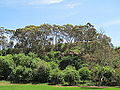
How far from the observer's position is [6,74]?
5156cm

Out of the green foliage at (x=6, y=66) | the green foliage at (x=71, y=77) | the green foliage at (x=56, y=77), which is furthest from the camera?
the green foliage at (x=6, y=66)

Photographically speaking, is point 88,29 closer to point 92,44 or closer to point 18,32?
point 92,44

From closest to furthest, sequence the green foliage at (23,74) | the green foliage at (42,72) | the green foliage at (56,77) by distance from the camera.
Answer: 1. the green foliage at (56,77)
2. the green foliage at (42,72)
3. the green foliage at (23,74)

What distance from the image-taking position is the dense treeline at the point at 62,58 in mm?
40875

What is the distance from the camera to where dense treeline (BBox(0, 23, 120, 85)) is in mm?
40875

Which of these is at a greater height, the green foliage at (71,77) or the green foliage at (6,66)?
the green foliage at (6,66)

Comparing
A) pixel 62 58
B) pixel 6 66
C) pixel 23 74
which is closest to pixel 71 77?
pixel 23 74

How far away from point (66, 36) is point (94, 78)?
29351 mm

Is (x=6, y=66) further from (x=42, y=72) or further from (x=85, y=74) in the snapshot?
(x=85, y=74)

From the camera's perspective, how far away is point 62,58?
56906mm

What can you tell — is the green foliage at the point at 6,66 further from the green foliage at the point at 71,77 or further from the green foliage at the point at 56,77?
the green foliage at the point at 71,77

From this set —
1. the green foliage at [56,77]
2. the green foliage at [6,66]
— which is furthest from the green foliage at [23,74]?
the green foliage at [56,77]

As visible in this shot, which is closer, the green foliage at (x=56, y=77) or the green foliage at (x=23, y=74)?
the green foliage at (x=56, y=77)

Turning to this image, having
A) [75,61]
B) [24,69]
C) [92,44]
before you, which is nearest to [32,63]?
[24,69]
